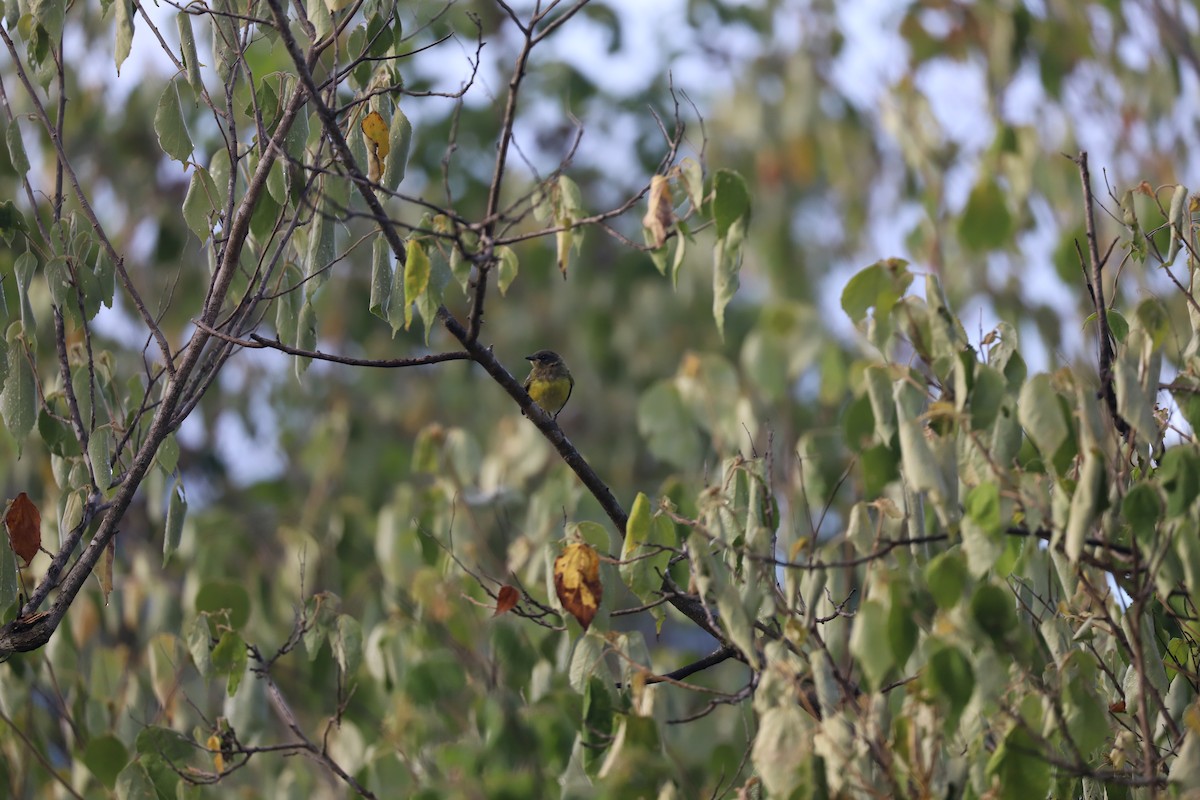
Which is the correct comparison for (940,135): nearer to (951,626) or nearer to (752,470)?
(752,470)

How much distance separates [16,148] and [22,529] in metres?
0.88

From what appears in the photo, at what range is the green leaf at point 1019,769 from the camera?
87.6 inches

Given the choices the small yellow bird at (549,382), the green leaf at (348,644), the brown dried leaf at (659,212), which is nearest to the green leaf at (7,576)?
the green leaf at (348,644)

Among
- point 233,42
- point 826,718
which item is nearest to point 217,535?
point 233,42

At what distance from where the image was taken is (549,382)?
20.7 ft

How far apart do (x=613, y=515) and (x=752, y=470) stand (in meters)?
0.45

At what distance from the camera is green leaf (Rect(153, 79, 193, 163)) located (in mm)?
2869

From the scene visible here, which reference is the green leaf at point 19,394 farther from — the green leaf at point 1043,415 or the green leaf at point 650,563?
the green leaf at point 1043,415

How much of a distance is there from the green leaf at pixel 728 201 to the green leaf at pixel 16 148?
159 cm

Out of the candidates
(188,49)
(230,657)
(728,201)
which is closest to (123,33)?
(188,49)

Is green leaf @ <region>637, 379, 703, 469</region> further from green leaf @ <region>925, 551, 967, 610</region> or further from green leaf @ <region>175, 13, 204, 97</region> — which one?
green leaf @ <region>925, 551, 967, 610</region>

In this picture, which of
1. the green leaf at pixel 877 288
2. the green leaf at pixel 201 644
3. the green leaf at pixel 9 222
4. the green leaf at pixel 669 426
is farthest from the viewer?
the green leaf at pixel 669 426

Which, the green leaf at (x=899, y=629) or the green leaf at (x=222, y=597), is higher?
the green leaf at (x=222, y=597)

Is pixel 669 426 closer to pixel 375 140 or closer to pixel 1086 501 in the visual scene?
pixel 375 140
